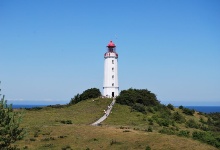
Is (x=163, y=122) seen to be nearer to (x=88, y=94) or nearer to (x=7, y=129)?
(x=88, y=94)

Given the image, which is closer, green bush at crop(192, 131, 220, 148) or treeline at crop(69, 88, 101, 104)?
green bush at crop(192, 131, 220, 148)

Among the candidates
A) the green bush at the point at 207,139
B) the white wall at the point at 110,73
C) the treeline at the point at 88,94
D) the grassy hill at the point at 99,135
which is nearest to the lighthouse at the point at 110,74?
the white wall at the point at 110,73

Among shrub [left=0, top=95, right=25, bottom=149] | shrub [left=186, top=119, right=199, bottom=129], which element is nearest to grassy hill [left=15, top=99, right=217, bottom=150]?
shrub [left=186, top=119, right=199, bottom=129]

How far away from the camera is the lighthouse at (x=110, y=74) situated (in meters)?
79.1

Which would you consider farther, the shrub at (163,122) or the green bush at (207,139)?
the shrub at (163,122)

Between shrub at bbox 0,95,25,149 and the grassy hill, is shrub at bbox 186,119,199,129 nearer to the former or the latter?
the grassy hill

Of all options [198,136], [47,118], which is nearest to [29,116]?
[47,118]

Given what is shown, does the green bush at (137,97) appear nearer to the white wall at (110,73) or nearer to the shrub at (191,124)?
the white wall at (110,73)

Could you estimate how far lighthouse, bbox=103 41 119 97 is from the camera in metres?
79.1

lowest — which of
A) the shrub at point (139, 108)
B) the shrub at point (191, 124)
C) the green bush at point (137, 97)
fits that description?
the shrub at point (191, 124)

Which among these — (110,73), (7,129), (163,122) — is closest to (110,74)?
(110,73)

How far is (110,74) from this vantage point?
3110 inches

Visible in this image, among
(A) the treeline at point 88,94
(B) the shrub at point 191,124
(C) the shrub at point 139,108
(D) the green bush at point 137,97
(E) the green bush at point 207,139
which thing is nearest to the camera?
(E) the green bush at point 207,139

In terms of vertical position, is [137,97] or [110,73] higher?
[110,73]
